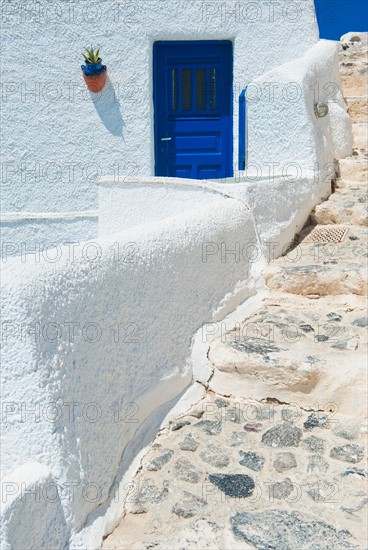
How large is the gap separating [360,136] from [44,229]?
417 cm

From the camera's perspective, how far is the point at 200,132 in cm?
655

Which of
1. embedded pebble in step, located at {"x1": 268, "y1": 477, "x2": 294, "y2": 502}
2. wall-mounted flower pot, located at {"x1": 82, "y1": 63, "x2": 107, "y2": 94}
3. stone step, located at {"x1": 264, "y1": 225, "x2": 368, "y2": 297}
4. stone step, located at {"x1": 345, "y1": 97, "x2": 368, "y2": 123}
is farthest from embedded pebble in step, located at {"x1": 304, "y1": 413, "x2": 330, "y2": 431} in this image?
stone step, located at {"x1": 345, "y1": 97, "x2": 368, "y2": 123}

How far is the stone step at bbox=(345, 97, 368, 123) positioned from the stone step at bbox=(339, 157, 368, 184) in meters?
1.82

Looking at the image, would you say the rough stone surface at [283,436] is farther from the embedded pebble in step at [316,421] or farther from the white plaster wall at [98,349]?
the white plaster wall at [98,349]

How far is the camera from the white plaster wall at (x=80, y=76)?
6.14 m

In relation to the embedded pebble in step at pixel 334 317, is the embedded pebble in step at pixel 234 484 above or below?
below

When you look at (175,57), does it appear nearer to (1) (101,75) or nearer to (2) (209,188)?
(1) (101,75)

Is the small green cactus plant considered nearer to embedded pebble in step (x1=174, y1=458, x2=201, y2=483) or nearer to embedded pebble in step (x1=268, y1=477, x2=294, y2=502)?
embedded pebble in step (x1=174, y1=458, x2=201, y2=483)

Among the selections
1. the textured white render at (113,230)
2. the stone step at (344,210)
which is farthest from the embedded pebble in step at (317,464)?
the stone step at (344,210)

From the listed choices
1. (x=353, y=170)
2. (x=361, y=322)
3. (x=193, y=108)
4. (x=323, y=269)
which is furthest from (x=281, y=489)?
(x=193, y=108)

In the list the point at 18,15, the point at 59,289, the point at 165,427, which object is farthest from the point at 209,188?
the point at 18,15

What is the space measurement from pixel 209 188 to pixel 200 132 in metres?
2.66

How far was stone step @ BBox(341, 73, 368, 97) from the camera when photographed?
8172 millimetres

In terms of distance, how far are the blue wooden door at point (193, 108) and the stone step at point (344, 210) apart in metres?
1.81
